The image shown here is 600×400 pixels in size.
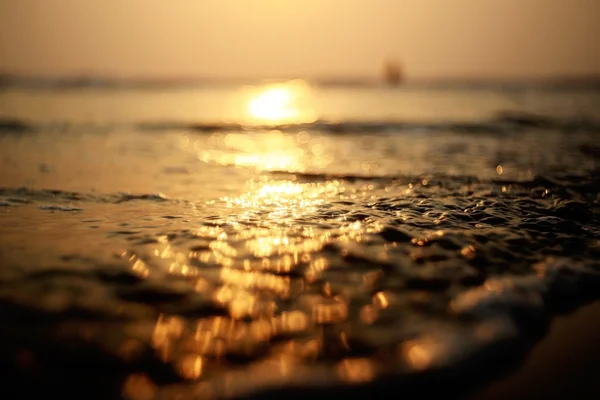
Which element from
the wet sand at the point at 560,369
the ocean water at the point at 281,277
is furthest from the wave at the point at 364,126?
the wet sand at the point at 560,369

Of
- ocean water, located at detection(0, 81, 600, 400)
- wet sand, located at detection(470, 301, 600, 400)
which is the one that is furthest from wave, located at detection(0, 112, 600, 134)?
wet sand, located at detection(470, 301, 600, 400)

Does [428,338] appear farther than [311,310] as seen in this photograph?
No

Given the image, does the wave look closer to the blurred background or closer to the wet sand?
the blurred background

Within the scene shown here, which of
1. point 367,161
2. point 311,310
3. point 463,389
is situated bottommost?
point 463,389

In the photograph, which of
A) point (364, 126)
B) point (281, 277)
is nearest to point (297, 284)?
point (281, 277)

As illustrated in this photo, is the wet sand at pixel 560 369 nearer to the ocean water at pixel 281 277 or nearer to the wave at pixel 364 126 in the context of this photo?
the ocean water at pixel 281 277

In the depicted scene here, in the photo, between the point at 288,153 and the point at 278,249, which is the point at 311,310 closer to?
the point at 278,249

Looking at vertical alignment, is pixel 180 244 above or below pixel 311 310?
above

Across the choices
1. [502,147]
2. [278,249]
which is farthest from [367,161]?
[278,249]
